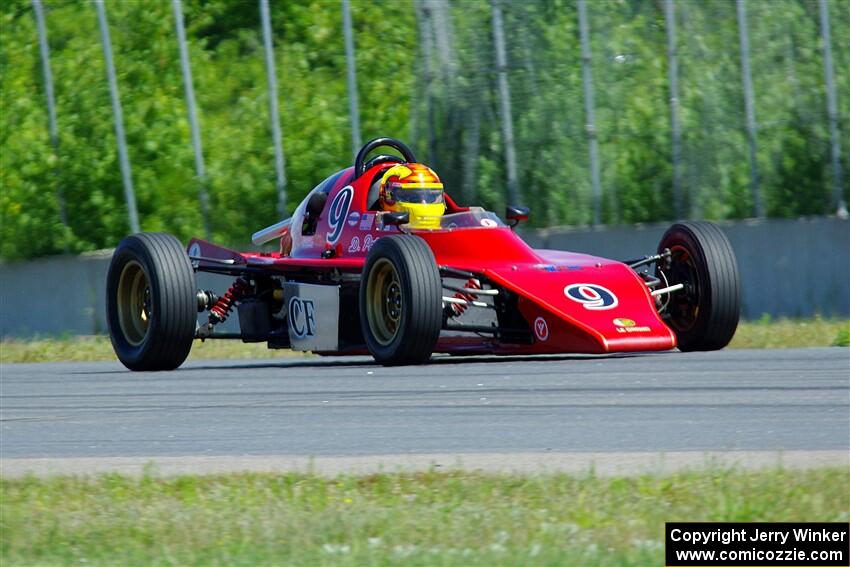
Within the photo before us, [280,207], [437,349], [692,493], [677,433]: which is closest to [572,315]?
[437,349]

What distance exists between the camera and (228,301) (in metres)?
15.1

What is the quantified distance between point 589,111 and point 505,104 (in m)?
1.10

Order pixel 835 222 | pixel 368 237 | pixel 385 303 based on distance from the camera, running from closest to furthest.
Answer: pixel 385 303, pixel 368 237, pixel 835 222

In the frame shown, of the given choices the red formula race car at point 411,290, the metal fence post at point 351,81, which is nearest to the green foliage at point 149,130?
the metal fence post at point 351,81

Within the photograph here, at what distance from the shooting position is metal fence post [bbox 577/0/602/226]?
1961 centimetres

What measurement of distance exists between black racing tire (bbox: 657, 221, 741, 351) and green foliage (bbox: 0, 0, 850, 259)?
547 centimetres

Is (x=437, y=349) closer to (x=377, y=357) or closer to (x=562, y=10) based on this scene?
(x=377, y=357)

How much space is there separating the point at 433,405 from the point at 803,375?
272 centimetres

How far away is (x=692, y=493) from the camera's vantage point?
6.22 metres

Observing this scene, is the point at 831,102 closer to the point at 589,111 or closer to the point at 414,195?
the point at 589,111

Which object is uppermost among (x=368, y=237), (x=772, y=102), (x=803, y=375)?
(x=772, y=102)

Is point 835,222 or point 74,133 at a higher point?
point 74,133

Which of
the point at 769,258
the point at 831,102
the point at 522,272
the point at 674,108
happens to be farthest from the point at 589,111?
the point at 522,272

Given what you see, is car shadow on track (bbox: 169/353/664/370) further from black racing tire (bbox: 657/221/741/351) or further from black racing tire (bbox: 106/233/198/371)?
black racing tire (bbox: 106/233/198/371)
